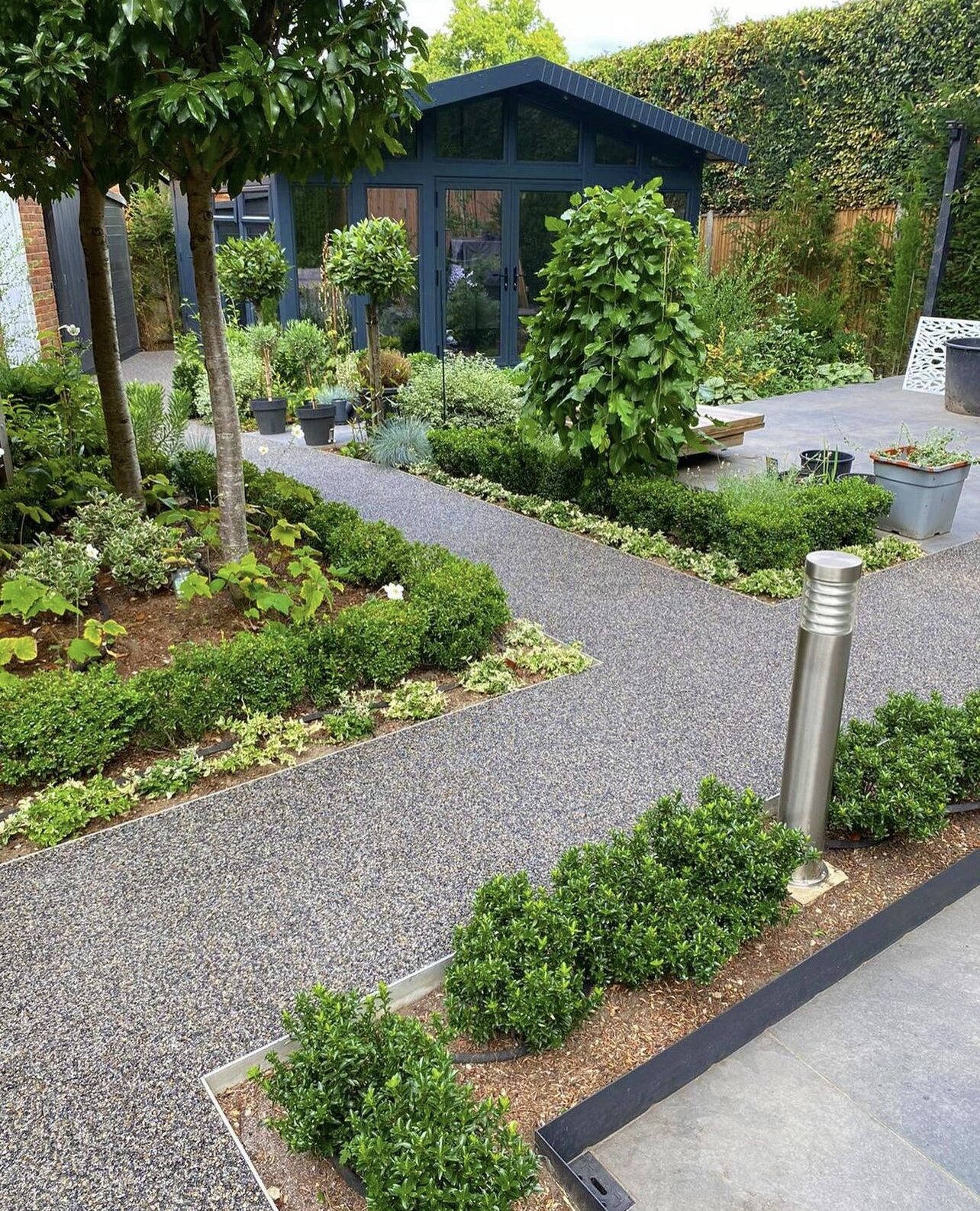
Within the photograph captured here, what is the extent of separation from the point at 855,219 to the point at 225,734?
12.1 meters

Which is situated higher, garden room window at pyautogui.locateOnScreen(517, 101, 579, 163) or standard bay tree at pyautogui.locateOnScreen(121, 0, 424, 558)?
garden room window at pyautogui.locateOnScreen(517, 101, 579, 163)

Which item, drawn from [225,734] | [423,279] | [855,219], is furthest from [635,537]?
[855,219]

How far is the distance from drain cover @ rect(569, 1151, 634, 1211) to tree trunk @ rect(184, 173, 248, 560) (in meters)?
3.37

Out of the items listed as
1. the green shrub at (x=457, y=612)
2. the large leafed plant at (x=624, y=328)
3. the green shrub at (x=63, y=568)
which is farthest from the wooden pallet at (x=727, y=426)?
the green shrub at (x=63, y=568)

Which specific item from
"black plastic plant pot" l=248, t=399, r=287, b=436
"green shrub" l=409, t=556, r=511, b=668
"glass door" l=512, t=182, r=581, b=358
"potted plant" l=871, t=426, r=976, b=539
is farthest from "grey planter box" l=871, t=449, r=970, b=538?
"glass door" l=512, t=182, r=581, b=358

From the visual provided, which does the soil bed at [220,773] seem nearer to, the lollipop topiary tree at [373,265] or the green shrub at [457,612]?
the green shrub at [457,612]

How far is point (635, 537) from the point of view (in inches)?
231

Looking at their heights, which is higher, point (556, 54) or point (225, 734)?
point (556, 54)

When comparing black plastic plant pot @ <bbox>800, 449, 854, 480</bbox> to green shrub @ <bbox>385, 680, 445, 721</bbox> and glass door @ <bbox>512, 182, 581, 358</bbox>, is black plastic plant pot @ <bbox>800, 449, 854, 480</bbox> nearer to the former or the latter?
green shrub @ <bbox>385, 680, 445, 721</bbox>

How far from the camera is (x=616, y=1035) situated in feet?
7.20

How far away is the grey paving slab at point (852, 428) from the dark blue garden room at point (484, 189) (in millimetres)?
3268

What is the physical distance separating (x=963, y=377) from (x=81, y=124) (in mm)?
8683

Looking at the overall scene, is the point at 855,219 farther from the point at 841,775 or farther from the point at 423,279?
the point at 841,775

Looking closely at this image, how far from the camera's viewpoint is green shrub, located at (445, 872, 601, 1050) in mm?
2082
